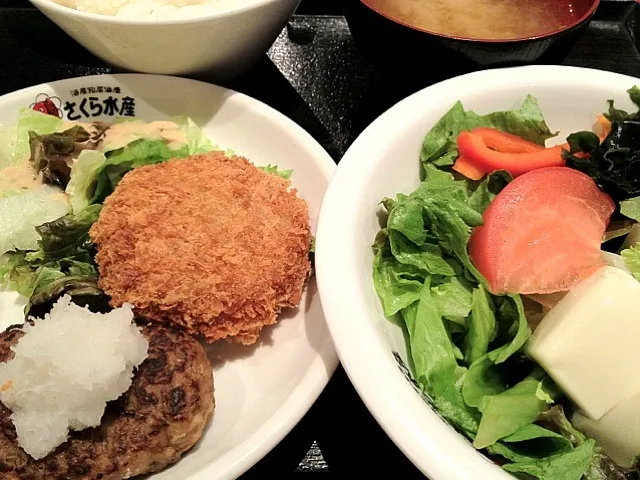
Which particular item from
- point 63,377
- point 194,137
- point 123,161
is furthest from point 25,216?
point 63,377

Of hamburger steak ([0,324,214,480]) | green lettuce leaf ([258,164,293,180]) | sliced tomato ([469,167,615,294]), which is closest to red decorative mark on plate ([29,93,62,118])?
green lettuce leaf ([258,164,293,180])

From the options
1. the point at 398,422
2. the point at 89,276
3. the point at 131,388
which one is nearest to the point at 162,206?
the point at 89,276

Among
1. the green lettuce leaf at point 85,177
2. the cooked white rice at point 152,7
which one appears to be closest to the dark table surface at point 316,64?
the cooked white rice at point 152,7

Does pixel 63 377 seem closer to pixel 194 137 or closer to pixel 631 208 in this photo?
pixel 194 137

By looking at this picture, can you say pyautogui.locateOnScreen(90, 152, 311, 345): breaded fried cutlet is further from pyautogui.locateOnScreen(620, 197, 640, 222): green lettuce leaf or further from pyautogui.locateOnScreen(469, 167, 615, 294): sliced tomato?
pyautogui.locateOnScreen(620, 197, 640, 222): green lettuce leaf

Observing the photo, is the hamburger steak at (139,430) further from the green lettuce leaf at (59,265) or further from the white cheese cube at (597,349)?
the white cheese cube at (597,349)

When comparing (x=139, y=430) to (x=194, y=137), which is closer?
(x=139, y=430)
